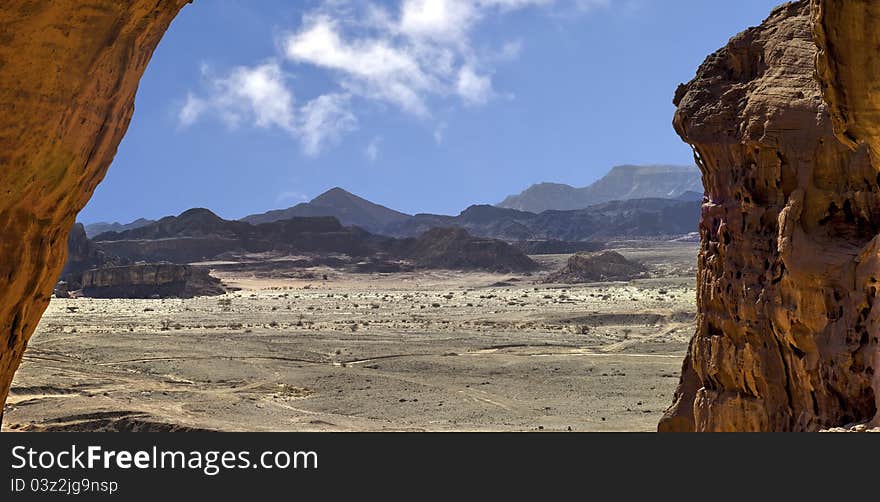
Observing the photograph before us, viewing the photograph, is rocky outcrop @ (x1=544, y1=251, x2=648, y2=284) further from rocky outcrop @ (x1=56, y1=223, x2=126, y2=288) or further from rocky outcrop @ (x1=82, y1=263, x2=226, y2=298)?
rocky outcrop @ (x1=56, y1=223, x2=126, y2=288)

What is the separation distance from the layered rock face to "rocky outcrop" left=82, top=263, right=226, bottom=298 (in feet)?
209

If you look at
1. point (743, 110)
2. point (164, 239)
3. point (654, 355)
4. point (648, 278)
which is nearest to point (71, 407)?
point (743, 110)

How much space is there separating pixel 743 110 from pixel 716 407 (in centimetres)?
377

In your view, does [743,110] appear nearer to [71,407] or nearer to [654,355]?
[71,407]

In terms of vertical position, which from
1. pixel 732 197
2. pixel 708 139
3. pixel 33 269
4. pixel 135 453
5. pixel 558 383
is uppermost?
pixel 708 139

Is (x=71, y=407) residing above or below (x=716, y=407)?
below

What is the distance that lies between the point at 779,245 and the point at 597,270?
76.9 meters

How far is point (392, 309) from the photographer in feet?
193

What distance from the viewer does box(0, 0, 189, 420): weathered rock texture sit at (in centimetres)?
552

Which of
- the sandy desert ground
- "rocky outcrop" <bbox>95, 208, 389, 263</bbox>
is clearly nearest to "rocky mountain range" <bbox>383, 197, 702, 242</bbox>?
"rocky outcrop" <bbox>95, 208, 389, 263</bbox>

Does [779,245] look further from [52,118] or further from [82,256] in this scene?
[82,256]

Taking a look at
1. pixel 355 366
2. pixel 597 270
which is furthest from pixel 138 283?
pixel 355 366

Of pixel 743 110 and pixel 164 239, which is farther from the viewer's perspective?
pixel 164 239

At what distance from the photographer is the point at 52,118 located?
18.9 feet
